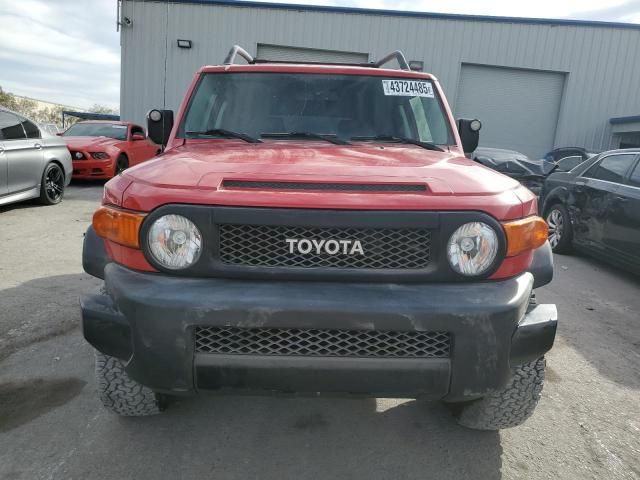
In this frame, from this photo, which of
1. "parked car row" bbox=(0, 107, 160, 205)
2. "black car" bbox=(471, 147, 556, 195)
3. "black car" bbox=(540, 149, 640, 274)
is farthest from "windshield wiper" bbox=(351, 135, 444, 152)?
"black car" bbox=(471, 147, 556, 195)

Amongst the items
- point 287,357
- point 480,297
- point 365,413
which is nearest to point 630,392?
point 365,413

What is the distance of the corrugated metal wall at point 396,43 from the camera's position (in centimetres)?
1587

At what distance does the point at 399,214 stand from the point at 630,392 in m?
2.13

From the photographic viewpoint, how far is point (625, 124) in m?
15.6

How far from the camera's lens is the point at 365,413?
2557 millimetres

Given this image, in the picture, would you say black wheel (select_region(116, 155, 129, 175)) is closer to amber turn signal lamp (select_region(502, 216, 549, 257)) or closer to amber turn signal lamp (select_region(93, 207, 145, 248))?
amber turn signal lamp (select_region(93, 207, 145, 248))

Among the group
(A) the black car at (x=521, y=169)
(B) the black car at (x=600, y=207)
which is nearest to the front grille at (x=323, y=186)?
(B) the black car at (x=600, y=207)

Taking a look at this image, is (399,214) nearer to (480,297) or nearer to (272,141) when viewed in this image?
(480,297)

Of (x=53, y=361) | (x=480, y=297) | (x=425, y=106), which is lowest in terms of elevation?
(x=53, y=361)

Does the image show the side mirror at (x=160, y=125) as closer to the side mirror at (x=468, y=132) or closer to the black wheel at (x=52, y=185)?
the side mirror at (x=468, y=132)

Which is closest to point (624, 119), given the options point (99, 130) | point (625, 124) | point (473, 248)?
point (625, 124)

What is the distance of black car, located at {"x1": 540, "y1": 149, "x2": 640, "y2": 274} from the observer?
5.10 meters

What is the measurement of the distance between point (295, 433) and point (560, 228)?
17.6 feet

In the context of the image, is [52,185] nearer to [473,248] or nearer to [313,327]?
[313,327]
